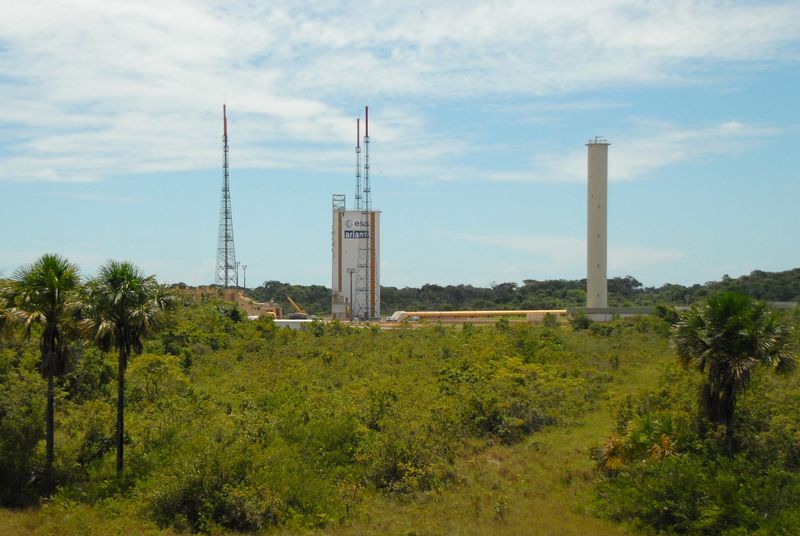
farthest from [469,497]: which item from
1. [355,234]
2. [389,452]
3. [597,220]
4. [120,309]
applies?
[355,234]

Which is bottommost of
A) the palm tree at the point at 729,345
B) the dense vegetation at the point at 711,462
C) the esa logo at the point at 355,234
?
the dense vegetation at the point at 711,462

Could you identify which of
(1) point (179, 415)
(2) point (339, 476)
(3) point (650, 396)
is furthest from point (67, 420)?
(3) point (650, 396)

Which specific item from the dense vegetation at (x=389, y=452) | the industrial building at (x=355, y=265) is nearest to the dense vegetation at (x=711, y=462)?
the dense vegetation at (x=389, y=452)

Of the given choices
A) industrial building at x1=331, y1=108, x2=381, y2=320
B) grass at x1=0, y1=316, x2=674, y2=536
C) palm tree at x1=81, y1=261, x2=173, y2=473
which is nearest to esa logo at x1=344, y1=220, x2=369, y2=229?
industrial building at x1=331, y1=108, x2=381, y2=320

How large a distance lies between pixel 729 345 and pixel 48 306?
62.8ft

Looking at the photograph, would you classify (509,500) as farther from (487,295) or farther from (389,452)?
(487,295)

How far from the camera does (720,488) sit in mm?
20719

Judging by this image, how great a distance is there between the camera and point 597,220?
70312 millimetres

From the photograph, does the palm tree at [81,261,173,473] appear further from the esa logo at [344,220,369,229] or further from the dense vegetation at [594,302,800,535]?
the esa logo at [344,220,369,229]

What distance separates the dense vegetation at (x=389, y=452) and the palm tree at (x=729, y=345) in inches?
42.7

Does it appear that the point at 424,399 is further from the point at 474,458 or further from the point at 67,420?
the point at 67,420

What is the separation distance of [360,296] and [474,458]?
1982 inches

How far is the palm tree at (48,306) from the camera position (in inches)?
913

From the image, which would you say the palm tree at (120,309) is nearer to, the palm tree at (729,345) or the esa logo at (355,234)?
the palm tree at (729,345)
